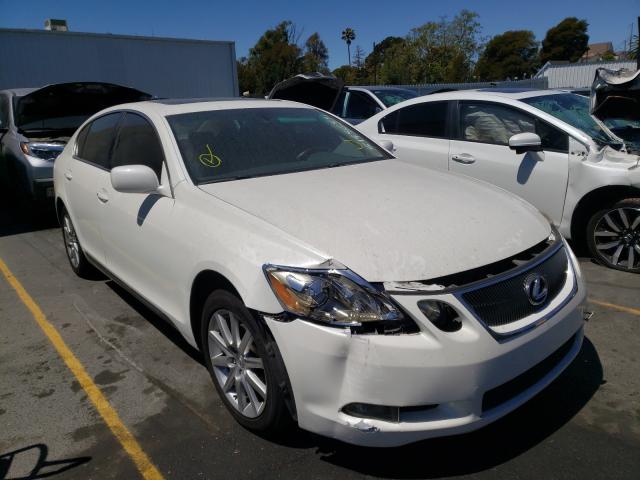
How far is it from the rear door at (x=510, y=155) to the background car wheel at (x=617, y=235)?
0.32 m

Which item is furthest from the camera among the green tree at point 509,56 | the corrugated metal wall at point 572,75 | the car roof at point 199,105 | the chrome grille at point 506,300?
the green tree at point 509,56

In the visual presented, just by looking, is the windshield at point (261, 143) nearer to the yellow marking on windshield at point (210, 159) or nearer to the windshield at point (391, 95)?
the yellow marking on windshield at point (210, 159)

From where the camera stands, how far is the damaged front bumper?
200 centimetres

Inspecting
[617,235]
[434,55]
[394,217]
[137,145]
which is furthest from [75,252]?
[434,55]

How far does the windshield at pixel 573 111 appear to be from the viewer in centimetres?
475

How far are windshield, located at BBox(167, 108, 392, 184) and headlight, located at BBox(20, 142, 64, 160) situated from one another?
4.25 meters

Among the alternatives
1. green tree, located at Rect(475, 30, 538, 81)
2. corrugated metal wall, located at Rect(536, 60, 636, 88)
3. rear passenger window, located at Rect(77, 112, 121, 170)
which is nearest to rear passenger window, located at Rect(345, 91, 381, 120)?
rear passenger window, located at Rect(77, 112, 121, 170)

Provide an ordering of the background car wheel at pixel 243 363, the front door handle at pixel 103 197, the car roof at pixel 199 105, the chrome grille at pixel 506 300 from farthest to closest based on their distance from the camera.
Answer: the front door handle at pixel 103 197
the car roof at pixel 199 105
the background car wheel at pixel 243 363
the chrome grille at pixel 506 300

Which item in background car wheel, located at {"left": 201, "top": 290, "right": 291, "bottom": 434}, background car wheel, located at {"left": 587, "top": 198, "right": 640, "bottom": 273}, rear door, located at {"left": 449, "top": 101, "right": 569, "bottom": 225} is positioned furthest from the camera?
rear door, located at {"left": 449, "top": 101, "right": 569, "bottom": 225}

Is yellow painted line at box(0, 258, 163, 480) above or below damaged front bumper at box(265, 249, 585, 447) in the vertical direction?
below

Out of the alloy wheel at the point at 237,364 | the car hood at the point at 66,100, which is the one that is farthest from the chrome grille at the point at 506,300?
the car hood at the point at 66,100

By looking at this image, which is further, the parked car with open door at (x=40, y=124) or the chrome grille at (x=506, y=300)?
the parked car with open door at (x=40, y=124)

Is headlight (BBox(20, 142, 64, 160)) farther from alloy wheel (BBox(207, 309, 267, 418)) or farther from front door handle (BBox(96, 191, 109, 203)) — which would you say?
alloy wheel (BBox(207, 309, 267, 418))

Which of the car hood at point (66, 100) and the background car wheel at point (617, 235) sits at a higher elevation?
the car hood at point (66, 100)
